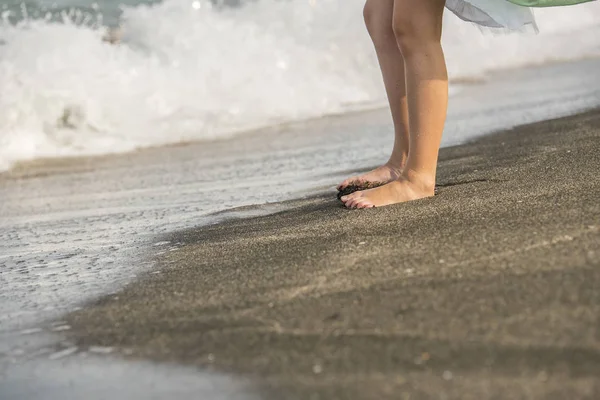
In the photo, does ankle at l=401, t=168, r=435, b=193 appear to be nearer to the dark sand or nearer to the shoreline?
the dark sand

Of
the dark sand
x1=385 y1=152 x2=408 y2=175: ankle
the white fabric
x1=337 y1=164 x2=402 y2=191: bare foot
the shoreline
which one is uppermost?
the white fabric

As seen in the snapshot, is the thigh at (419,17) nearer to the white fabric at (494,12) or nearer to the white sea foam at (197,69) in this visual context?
the white fabric at (494,12)

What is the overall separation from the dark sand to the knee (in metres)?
0.75

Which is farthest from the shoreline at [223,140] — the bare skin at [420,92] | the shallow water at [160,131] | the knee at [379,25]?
the bare skin at [420,92]

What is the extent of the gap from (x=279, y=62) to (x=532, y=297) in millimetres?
7968

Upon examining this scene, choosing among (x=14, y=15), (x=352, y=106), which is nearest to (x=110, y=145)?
(x=352, y=106)

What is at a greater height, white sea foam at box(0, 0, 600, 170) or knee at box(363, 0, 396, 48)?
knee at box(363, 0, 396, 48)

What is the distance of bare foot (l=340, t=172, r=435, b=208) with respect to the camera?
2.71 m

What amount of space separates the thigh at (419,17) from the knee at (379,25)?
1.37 ft

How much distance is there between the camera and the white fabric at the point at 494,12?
9.66ft

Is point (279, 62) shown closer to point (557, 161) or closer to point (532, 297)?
point (557, 161)

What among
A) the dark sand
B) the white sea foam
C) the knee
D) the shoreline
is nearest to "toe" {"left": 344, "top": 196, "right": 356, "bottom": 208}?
the dark sand

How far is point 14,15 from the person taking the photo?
38.2 feet

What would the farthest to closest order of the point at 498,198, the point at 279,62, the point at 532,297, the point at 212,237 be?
the point at 279,62 < the point at 212,237 < the point at 498,198 < the point at 532,297
